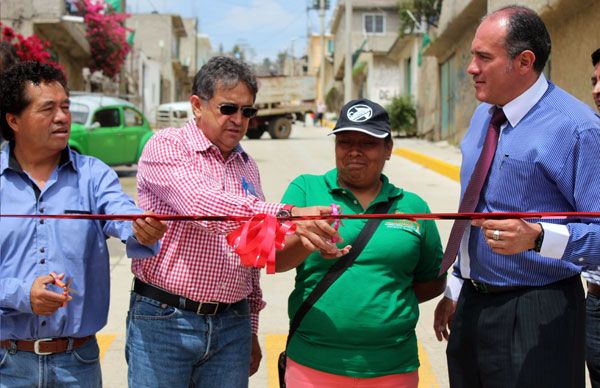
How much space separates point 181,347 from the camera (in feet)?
9.40

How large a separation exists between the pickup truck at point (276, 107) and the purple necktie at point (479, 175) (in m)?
27.5

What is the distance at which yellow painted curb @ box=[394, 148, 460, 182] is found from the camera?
1619 cm

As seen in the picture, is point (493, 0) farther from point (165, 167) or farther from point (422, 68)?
point (165, 167)

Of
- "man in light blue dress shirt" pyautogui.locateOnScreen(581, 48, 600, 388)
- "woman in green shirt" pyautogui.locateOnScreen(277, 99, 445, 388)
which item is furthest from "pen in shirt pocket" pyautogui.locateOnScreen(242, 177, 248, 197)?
"man in light blue dress shirt" pyautogui.locateOnScreen(581, 48, 600, 388)

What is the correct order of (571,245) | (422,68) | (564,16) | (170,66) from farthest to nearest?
(170,66) → (422,68) → (564,16) → (571,245)

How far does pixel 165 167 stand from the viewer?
2795 millimetres

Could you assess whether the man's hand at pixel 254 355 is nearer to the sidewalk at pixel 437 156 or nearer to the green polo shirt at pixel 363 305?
the green polo shirt at pixel 363 305

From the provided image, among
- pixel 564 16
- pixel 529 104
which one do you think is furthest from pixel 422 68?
pixel 529 104

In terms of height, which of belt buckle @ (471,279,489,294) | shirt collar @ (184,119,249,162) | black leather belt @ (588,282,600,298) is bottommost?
black leather belt @ (588,282,600,298)

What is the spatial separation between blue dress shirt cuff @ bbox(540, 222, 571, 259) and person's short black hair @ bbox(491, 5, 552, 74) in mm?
660

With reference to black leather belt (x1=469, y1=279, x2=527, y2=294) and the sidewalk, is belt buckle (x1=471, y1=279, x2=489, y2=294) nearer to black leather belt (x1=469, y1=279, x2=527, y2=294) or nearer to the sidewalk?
black leather belt (x1=469, y1=279, x2=527, y2=294)

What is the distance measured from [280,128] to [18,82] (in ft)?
96.7

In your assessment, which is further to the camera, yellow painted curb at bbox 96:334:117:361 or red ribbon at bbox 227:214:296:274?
yellow painted curb at bbox 96:334:117:361

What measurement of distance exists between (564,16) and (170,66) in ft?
150
